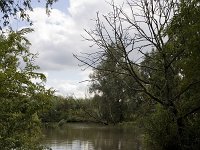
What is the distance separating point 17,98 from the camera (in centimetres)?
988

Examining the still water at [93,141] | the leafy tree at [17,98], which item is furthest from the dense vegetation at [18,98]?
the still water at [93,141]

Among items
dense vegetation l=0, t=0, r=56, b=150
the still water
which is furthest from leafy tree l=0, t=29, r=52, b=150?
the still water

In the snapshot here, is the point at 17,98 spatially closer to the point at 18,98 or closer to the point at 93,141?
the point at 18,98

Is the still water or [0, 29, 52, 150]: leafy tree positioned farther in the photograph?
the still water

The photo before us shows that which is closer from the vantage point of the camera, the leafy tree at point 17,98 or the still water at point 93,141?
the leafy tree at point 17,98

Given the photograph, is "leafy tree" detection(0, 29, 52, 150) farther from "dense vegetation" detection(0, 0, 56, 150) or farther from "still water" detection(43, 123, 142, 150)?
"still water" detection(43, 123, 142, 150)

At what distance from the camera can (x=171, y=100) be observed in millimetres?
8672

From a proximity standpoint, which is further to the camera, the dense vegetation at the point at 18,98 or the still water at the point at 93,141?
the still water at the point at 93,141

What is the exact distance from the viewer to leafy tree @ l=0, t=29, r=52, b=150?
902 cm

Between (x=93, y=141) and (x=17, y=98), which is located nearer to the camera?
(x=17, y=98)

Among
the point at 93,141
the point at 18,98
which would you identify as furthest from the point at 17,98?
the point at 93,141

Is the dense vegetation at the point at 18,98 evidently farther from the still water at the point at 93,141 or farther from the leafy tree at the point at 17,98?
the still water at the point at 93,141

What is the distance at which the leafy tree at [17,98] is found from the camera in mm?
9023

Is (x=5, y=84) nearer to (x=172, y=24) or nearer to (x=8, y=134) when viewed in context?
(x=8, y=134)
